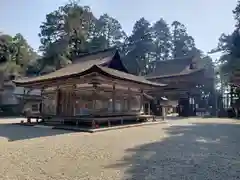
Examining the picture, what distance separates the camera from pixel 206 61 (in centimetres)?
4134

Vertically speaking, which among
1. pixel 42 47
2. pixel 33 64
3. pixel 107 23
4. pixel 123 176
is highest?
pixel 107 23

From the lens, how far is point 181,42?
56906 millimetres

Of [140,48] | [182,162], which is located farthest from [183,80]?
[182,162]

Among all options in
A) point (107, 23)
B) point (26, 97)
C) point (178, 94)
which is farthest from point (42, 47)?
point (178, 94)

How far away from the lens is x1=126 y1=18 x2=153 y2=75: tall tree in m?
48.6

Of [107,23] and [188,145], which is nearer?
[188,145]

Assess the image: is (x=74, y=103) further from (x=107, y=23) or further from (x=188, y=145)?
(x=107, y=23)

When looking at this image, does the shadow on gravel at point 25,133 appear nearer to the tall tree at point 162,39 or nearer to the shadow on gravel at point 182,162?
the shadow on gravel at point 182,162

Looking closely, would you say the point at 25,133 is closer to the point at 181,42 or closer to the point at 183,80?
the point at 183,80

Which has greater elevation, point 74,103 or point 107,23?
point 107,23

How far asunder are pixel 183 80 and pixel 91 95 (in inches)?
727

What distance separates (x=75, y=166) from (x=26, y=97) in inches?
1073

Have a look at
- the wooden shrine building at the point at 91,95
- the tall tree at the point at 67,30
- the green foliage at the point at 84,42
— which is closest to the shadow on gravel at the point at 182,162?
the wooden shrine building at the point at 91,95

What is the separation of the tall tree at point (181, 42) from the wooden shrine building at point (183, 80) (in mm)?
20563
